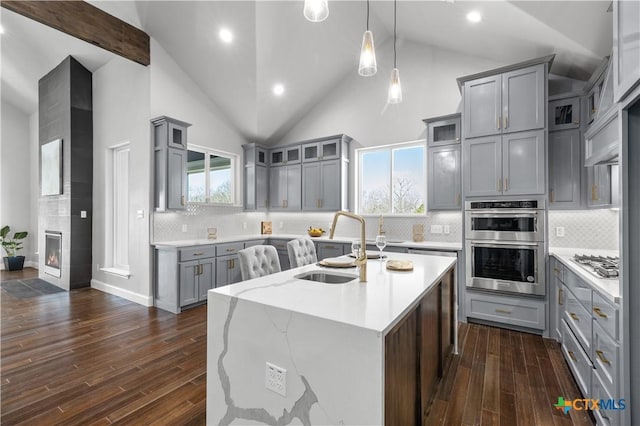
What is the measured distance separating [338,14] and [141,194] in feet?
12.5

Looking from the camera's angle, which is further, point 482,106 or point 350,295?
point 482,106

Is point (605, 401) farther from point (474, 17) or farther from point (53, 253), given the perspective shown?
point (53, 253)

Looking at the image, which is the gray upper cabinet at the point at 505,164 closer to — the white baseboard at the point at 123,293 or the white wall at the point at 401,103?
the white wall at the point at 401,103

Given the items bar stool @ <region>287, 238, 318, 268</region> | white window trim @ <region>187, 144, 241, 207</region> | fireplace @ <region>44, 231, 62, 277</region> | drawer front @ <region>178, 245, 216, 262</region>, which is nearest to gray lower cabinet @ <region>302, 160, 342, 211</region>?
white window trim @ <region>187, 144, 241, 207</region>

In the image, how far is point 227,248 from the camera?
180 inches

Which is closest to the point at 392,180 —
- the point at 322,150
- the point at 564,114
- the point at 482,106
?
the point at 322,150

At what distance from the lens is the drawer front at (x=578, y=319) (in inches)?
81.0

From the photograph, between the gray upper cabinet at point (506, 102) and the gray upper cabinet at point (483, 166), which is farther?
the gray upper cabinet at point (483, 166)

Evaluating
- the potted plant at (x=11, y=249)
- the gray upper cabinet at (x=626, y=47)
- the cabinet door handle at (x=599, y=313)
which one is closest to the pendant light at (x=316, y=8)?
the gray upper cabinet at (x=626, y=47)

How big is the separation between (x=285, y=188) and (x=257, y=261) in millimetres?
3242

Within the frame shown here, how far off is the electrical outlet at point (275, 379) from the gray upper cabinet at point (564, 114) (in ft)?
12.6

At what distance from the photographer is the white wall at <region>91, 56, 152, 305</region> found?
14.1 ft

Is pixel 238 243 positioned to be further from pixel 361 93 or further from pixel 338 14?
pixel 338 14

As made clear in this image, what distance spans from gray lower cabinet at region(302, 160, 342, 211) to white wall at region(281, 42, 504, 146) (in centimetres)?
68
